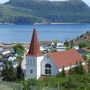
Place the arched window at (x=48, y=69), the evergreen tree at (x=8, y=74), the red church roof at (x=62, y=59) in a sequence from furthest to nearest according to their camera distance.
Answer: the arched window at (x=48, y=69) → the red church roof at (x=62, y=59) → the evergreen tree at (x=8, y=74)

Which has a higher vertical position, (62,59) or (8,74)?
(62,59)

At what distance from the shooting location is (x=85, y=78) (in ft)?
55.4

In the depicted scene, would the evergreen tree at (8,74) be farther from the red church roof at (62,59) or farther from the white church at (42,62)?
the red church roof at (62,59)

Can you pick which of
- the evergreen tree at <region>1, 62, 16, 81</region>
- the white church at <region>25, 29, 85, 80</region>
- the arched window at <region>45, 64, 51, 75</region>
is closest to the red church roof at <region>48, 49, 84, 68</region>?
the white church at <region>25, 29, 85, 80</region>

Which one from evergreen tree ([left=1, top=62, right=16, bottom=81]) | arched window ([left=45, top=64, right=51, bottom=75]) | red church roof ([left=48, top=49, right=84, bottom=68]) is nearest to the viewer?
evergreen tree ([left=1, top=62, right=16, bottom=81])

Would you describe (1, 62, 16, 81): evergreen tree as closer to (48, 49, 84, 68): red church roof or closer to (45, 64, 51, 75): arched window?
(45, 64, 51, 75): arched window

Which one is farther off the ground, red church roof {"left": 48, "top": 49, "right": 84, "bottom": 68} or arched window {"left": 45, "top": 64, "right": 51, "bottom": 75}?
red church roof {"left": 48, "top": 49, "right": 84, "bottom": 68}

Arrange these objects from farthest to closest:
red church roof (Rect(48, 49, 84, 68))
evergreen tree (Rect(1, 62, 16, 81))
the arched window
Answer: the arched window
red church roof (Rect(48, 49, 84, 68))
evergreen tree (Rect(1, 62, 16, 81))

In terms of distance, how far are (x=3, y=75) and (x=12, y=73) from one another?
87 cm

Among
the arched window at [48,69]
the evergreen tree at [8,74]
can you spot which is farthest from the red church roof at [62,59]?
the evergreen tree at [8,74]

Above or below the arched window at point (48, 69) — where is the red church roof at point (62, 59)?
above

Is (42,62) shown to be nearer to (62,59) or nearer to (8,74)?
(62,59)

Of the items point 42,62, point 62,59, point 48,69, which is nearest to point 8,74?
point 42,62

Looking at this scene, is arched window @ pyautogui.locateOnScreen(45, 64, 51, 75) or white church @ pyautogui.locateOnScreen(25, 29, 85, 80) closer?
white church @ pyautogui.locateOnScreen(25, 29, 85, 80)
